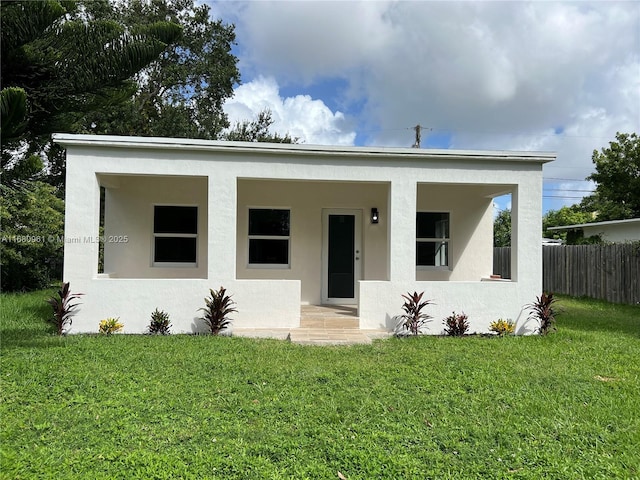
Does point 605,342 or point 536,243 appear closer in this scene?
point 605,342

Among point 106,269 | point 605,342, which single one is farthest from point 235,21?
point 605,342

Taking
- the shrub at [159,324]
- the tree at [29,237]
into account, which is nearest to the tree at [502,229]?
the tree at [29,237]

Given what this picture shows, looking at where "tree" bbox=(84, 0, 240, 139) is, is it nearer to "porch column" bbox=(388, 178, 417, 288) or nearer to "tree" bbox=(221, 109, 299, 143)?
"tree" bbox=(221, 109, 299, 143)

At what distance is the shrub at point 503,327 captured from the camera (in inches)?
312

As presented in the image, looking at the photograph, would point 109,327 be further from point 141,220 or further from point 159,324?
point 141,220

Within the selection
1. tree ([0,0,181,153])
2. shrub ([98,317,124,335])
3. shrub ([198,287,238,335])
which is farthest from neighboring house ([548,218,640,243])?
shrub ([98,317,124,335])

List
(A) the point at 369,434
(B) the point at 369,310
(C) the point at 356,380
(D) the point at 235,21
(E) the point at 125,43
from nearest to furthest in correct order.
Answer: (A) the point at 369,434, (C) the point at 356,380, (E) the point at 125,43, (B) the point at 369,310, (D) the point at 235,21

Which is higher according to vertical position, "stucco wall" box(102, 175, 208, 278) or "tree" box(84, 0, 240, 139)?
"tree" box(84, 0, 240, 139)

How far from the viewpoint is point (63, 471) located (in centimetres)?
304

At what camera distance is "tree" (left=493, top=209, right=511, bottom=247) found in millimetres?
31219

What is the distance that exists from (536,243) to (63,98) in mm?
8931

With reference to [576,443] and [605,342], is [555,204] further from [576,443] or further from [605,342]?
[576,443]

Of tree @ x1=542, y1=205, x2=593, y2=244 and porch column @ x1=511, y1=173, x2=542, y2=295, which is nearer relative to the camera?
porch column @ x1=511, y1=173, x2=542, y2=295

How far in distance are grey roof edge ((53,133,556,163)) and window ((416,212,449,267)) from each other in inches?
109
